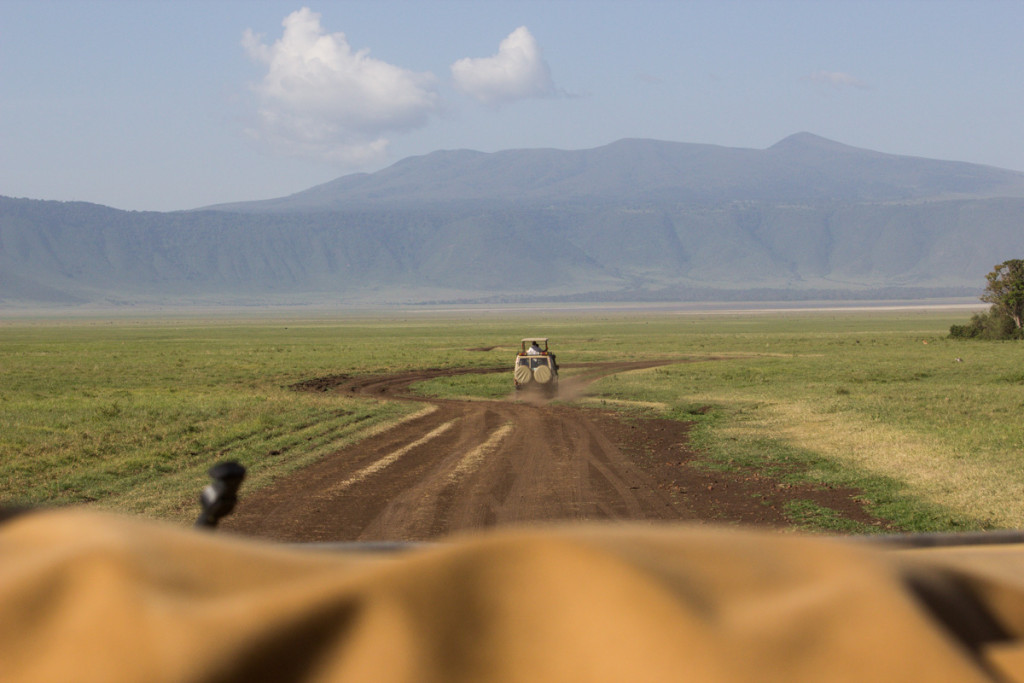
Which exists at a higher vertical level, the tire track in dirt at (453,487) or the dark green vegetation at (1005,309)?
the tire track in dirt at (453,487)

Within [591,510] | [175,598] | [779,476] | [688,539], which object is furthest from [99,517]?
[779,476]

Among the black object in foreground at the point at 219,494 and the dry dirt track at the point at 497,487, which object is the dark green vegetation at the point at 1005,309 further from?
the black object in foreground at the point at 219,494

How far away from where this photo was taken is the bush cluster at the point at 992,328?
5675cm

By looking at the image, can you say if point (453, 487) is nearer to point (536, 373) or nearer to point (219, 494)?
point (219, 494)

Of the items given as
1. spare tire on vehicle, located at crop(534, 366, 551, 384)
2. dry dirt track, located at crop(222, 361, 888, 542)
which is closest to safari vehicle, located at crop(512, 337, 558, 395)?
spare tire on vehicle, located at crop(534, 366, 551, 384)

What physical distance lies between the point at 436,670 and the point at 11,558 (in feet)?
2.33

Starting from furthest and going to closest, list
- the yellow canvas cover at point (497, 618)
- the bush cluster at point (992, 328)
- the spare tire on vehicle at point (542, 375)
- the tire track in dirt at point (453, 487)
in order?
1. the bush cluster at point (992, 328)
2. the spare tire on vehicle at point (542, 375)
3. the tire track in dirt at point (453, 487)
4. the yellow canvas cover at point (497, 618)

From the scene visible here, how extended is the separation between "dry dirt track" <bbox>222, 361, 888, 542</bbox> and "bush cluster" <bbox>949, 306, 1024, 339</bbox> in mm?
43319

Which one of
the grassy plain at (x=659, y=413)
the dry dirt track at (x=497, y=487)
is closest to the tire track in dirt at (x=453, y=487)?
the dry dirt track at (x=497, y=487)

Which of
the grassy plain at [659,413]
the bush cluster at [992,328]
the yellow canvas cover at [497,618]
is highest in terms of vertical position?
the yellow canvas cover at [497,618]

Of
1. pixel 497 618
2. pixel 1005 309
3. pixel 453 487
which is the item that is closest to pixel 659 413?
pixel 453 487

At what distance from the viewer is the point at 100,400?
2916 centimetres

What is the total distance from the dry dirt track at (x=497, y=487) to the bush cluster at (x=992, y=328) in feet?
142

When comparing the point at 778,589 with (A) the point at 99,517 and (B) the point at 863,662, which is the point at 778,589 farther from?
(A) the point at 99,517
